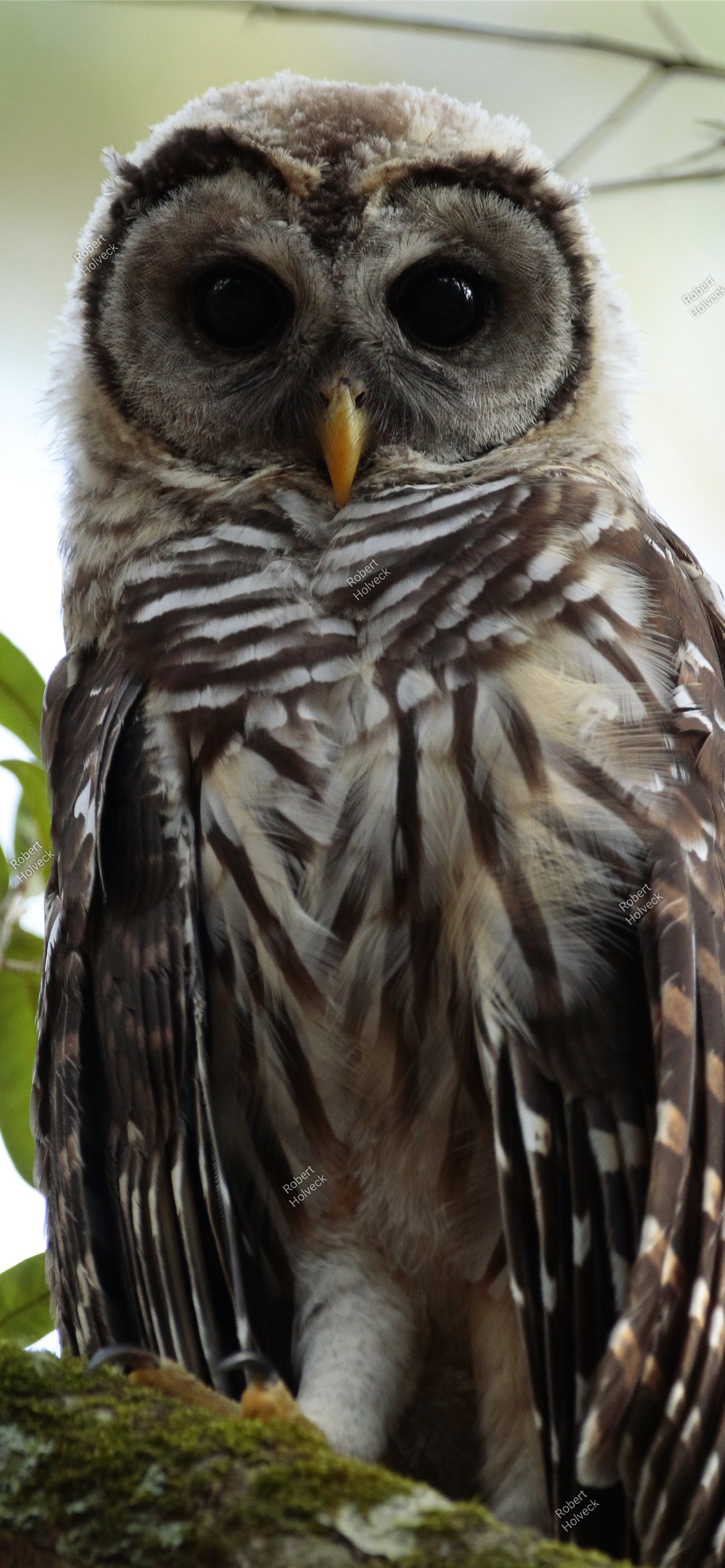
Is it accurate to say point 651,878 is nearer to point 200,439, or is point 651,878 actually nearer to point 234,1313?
point 234,1313

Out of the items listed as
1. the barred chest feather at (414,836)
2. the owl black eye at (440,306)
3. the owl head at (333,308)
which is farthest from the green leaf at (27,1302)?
the owl black eye at (440,306)

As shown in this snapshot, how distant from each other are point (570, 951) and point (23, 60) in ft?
7.95

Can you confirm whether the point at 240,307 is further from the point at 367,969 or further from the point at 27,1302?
the point at 27,1302

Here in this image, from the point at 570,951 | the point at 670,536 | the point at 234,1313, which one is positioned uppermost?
the point at 670,536

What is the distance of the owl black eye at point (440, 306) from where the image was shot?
3070mm

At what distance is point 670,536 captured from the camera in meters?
2.93

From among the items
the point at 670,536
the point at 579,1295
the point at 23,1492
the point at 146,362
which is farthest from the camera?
the point at 146,362

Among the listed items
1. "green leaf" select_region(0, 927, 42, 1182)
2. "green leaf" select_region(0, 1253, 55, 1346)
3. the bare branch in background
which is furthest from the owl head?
"green leaf" select_region(0, 1253, 55, 1346)

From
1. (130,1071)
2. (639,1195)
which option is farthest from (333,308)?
(639,1195)

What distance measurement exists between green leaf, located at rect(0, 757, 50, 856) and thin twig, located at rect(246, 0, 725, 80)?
1490 millimetres

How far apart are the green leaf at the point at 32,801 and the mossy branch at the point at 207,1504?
174 centimetres

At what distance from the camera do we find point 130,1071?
2553mm

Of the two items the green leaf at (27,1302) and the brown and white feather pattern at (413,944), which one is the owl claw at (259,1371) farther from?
the green leaf at (27,1302)

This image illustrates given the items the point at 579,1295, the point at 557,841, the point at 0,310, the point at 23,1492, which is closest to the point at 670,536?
the point at 557,841
